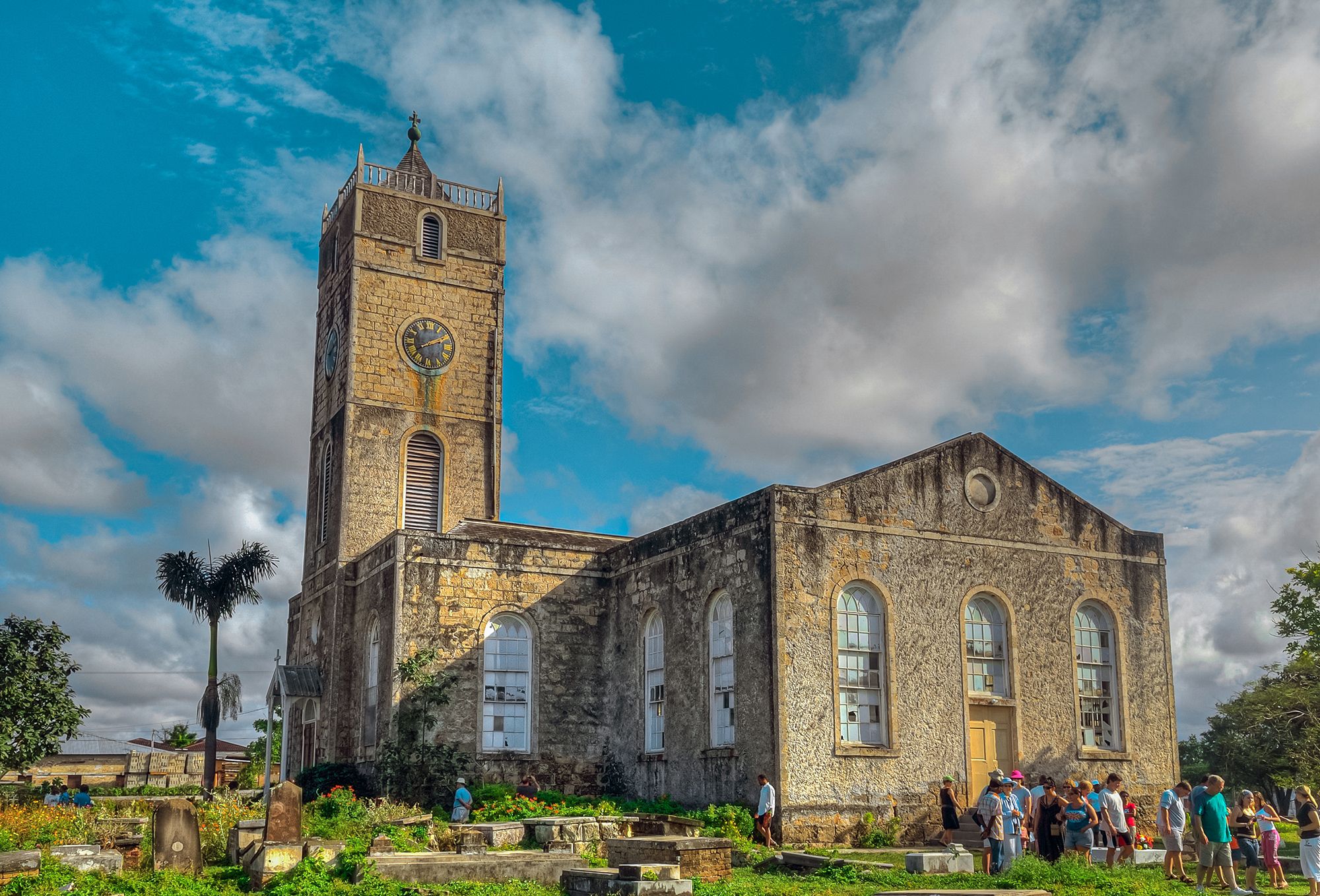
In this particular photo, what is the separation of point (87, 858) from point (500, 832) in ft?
18.7

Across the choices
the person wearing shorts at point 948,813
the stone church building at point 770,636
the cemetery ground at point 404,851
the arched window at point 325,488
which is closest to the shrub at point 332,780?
the stone church building at point 770,636

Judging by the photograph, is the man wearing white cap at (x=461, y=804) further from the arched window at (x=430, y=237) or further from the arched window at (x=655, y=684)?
the arched window at (x=430, y=237)

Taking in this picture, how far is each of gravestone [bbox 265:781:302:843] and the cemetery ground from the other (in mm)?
680

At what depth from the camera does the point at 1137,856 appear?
18125 millimetres

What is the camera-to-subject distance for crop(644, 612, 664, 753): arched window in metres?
25.3

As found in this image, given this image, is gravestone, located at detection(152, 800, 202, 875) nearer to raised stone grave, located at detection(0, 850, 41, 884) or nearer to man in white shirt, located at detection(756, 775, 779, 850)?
raised stone grave, located at detection(0, 850, 41, 884)

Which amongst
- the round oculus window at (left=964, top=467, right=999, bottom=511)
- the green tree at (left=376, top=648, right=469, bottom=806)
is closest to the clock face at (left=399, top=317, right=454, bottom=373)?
the green tree at (left=376, top=648, right=469, bottom=806)

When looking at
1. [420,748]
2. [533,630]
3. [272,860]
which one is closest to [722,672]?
[533,630]

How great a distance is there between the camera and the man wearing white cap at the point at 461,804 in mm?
22031

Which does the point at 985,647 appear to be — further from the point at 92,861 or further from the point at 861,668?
the point at 92,861

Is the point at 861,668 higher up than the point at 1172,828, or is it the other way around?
the point at 861,668

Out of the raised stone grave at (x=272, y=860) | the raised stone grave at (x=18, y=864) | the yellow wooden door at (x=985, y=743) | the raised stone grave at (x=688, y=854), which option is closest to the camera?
the raised stone grave at (x=18, y=864)

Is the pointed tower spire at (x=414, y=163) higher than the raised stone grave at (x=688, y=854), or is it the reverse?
the pointed tower spire at (x=414, y=163)

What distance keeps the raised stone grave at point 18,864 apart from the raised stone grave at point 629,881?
6464 mm
